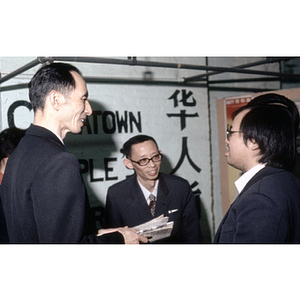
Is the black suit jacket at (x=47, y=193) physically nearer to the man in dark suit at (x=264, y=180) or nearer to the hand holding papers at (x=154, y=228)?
the hand holding papers at (x=154, y=228)

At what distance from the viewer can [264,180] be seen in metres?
1.19

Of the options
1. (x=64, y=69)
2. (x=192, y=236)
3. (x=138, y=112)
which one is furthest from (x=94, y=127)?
(x=192, y=236)

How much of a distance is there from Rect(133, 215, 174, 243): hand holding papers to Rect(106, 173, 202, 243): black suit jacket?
39 centimetres

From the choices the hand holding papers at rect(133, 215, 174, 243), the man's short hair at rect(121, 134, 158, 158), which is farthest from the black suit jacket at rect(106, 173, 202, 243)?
the hand holding papers at rect(133, 215, 174, 243)

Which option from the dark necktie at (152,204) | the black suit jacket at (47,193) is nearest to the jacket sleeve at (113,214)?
the dark necktie at (152,204)

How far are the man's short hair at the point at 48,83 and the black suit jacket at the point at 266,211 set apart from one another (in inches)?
37.4

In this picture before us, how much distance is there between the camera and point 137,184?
2.11m

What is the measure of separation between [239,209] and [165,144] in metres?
1.48

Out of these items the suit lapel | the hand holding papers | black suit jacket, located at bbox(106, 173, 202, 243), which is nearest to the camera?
the suit lapel

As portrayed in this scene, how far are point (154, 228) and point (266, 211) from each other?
0.68 meters

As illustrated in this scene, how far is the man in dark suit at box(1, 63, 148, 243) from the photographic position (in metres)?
1.07

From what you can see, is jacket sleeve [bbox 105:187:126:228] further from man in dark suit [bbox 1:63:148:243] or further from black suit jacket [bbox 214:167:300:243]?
black suit jacket [bbox 214:167:300:243]
